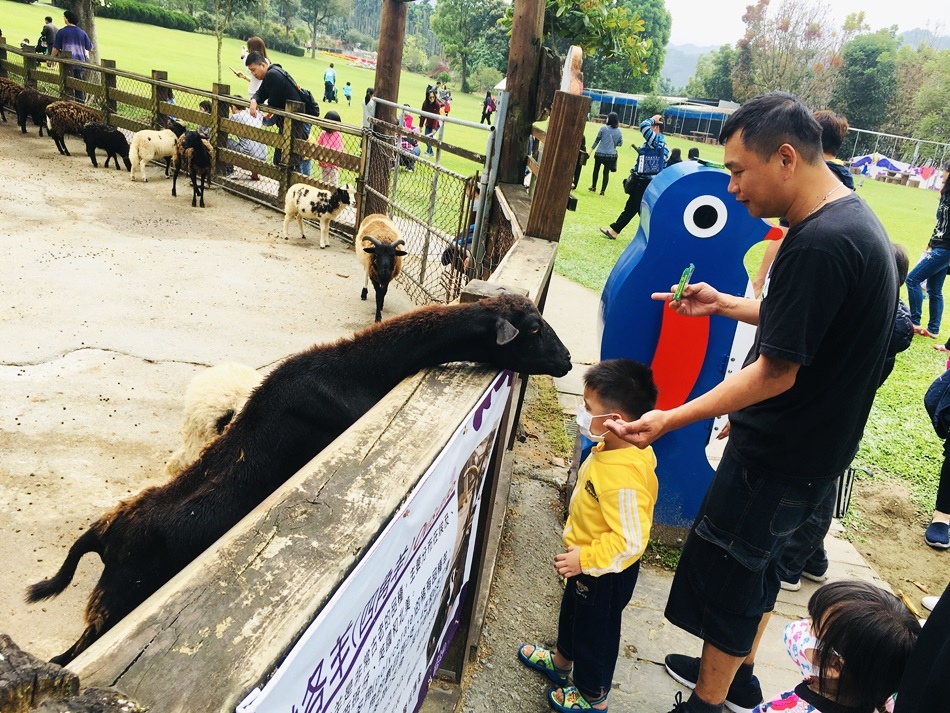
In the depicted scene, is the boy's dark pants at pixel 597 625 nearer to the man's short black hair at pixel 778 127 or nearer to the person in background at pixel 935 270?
the man's short black hair at pixel 778 127

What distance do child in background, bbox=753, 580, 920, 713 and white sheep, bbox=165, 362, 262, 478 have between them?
3.06 m

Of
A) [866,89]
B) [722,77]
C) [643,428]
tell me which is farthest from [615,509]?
[722,77]

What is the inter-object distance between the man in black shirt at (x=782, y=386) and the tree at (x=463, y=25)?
287 ft

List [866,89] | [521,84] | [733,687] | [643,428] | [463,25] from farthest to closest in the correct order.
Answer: [463,25]
[866,89]
[521,84]
[733,687]
[643,428]

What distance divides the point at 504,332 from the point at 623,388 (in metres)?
0.50

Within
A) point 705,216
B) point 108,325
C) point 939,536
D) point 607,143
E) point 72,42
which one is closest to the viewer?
point 705,216

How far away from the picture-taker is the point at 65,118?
13.4 m

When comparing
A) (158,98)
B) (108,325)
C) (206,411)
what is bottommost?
(108,325)

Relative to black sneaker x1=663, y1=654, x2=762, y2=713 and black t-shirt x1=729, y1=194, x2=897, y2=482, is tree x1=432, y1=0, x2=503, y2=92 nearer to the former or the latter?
black sneaker x1=663, y1=654, x2=762, y2=713

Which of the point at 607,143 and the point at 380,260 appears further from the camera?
the point at 607,143

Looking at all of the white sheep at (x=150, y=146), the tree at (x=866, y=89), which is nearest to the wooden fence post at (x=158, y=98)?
the white sheep at (x=150, y=146)

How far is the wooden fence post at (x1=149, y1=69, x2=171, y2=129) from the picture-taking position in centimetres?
1338

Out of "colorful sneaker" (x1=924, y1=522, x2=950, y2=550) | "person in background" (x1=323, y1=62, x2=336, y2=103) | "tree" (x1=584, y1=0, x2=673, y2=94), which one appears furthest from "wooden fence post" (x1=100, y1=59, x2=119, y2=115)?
"tree" (x1=584, y1=0, x2=673, y2=94)

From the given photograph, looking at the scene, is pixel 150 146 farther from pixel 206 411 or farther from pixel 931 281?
pixel 931 281
